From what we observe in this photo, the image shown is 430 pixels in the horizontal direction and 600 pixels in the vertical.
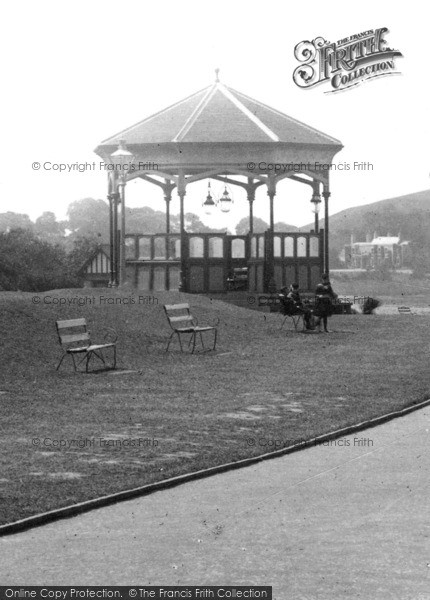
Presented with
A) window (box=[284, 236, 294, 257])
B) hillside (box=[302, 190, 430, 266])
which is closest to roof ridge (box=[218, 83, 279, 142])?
window (box=[284, 236, 294, 257])

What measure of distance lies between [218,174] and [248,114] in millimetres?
2709

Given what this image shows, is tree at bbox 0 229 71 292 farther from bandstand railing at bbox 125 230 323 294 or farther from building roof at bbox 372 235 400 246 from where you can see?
building roof at bbox 372 235 400 246

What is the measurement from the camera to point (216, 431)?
43.1 ft

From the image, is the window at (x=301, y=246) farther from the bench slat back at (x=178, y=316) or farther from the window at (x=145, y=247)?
the bench slat back at (x=178, y=316)

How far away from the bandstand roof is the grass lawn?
920 centimetres

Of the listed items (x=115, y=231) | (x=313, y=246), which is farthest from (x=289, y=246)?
(x=115, y=231)

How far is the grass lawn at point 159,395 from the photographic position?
426 inches

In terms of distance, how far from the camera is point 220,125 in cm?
4016

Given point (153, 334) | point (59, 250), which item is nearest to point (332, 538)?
point (153, 334)

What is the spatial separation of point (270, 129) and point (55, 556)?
3350 centimetres

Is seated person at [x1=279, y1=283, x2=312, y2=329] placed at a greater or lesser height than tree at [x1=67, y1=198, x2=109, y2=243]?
lesser

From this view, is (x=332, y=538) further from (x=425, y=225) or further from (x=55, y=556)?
(x=425, y=225)

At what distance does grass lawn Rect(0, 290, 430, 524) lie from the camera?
10.8 metres

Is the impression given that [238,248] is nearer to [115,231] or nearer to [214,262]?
[214,262]
